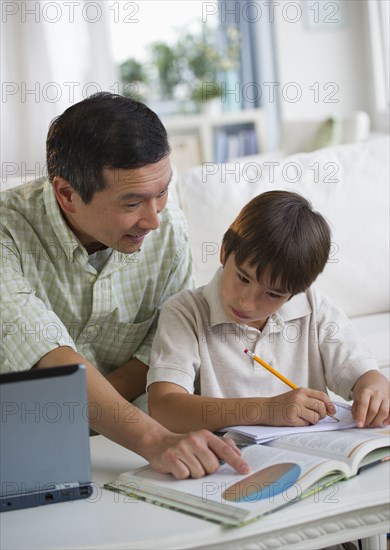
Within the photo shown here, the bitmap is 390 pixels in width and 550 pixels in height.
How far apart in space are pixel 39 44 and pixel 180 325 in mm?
2598

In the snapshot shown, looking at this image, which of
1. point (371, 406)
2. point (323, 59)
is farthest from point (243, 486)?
point (323, 59)

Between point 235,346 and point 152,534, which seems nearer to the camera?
point 152,534

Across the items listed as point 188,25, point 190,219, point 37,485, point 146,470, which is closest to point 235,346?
point 146,470

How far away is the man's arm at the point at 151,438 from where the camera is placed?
1036 mm

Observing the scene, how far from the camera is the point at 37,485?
1.01m

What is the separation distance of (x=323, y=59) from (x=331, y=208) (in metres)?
3.11

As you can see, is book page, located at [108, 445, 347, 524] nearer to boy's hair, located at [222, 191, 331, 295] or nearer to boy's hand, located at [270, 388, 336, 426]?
boy's hand, located at [270, 388, 336, 426]

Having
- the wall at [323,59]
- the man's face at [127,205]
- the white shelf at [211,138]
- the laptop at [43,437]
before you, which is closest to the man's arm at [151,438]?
the laptop at [43,437]

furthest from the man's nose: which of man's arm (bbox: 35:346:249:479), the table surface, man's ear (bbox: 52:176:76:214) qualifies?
the table surface

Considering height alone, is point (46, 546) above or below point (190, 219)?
below

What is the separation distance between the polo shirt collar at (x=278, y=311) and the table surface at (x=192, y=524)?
1.42ft

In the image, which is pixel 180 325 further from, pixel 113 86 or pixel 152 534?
pixel 113 86

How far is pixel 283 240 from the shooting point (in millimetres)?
1317

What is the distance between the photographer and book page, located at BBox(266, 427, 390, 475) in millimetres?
1028
